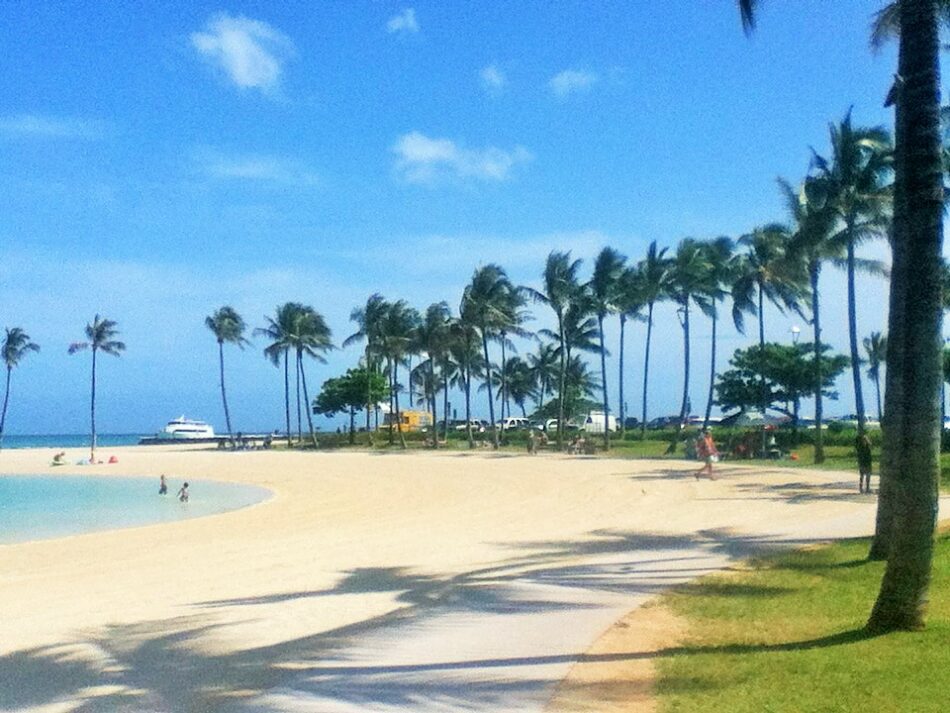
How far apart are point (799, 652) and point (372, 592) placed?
564 centimetres

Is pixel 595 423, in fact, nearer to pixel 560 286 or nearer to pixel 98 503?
pixel 560 286

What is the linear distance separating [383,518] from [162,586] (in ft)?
32.5

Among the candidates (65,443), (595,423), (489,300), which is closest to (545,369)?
(595,423)

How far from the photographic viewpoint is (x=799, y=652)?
7.88 metres

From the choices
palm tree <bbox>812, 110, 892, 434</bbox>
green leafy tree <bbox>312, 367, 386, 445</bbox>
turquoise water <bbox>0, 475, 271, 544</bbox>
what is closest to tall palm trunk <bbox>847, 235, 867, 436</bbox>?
palm tree <bbox>812, 110, 892, 434</bbox>

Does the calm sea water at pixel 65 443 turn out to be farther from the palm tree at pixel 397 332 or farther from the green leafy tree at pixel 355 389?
the palm tree at pixel 397 332

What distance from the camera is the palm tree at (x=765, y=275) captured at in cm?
4041

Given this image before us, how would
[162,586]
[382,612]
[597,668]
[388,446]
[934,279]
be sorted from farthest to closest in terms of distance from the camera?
1. [388,446]
2. [162,586]
3. [382,612]
4. [934,279]
5. [597,668]

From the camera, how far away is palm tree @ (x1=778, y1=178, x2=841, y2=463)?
34406 mm

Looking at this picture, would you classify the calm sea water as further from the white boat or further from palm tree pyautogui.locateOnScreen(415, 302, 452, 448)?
palm tree pyautogui.locateOnScreen(415, 302, 452, 448)

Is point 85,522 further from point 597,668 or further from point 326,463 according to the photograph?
point 326,463

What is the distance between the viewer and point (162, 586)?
534 inches

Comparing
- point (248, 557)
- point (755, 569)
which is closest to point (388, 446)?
point (248, 557)

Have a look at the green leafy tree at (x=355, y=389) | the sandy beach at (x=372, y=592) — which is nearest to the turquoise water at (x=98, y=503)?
the sandy beach at (x=372, y=592)
